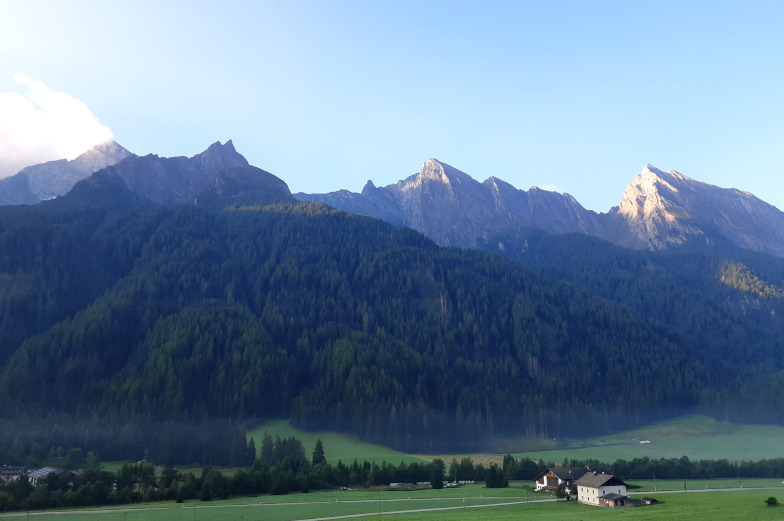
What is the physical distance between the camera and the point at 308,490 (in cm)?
12800

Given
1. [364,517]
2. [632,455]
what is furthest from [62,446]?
[632,455]

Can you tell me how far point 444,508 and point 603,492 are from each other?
2724cm

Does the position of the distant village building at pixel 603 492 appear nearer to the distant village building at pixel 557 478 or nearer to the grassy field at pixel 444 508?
the grassy field at pixel 444 508

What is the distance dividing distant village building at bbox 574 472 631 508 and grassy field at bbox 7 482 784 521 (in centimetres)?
304

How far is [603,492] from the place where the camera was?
103 m

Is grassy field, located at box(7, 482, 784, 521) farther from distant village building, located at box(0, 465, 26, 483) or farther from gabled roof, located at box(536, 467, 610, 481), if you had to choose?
distant village building, located at box(0, 465, 26, 483)

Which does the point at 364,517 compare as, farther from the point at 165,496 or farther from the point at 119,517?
the point at 165,496

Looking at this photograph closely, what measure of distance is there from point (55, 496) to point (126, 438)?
9507cm

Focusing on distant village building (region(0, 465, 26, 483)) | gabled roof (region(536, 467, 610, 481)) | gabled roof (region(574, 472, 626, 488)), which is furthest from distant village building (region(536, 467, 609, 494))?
distant village building (region(0, 465, 26, 483))

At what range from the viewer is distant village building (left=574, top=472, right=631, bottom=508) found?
3920 inches

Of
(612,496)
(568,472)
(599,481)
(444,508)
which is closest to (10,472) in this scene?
(444,508)

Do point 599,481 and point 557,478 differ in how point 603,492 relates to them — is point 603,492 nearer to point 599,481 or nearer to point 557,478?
point 599,481

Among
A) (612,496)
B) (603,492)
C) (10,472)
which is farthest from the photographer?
(10,472)

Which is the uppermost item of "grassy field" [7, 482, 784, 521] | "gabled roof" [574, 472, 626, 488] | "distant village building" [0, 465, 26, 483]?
"gabled roof" [574, 472, 626, 488]
